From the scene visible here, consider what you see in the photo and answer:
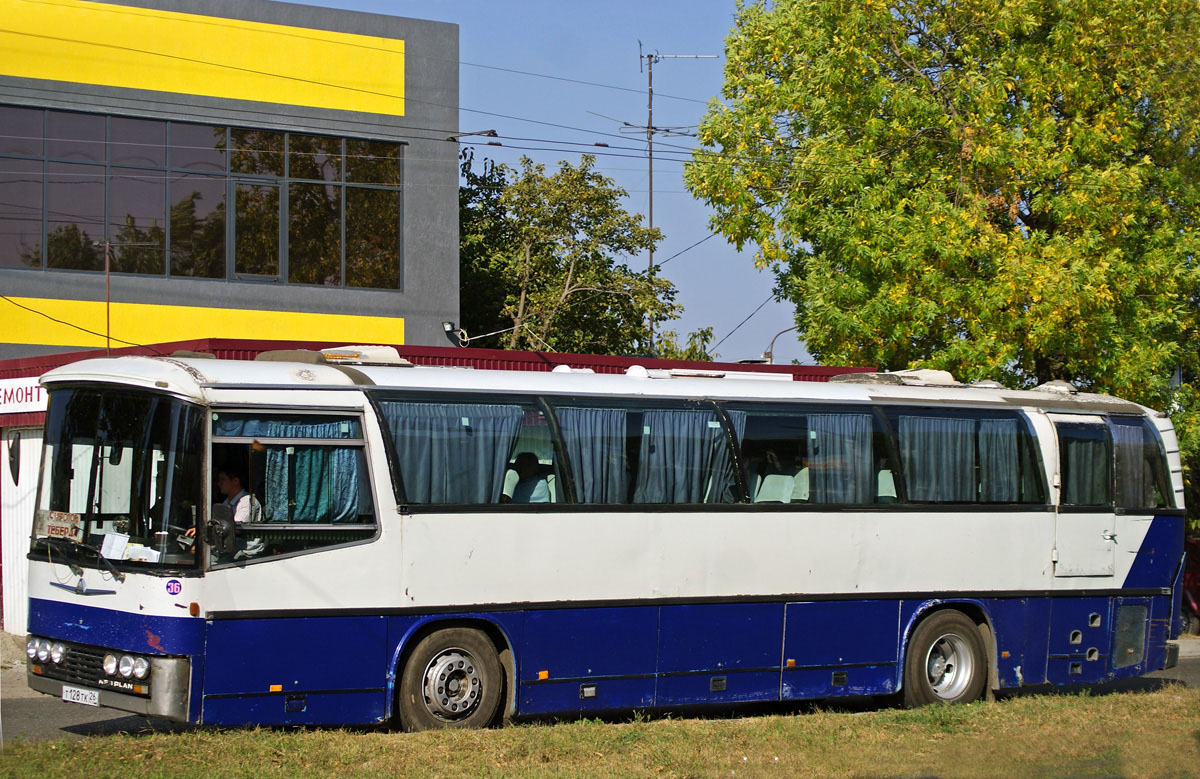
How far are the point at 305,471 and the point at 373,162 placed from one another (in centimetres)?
1687

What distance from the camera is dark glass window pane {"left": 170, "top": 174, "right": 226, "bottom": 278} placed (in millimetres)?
24203

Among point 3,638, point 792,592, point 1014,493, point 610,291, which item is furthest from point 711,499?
point 610,291

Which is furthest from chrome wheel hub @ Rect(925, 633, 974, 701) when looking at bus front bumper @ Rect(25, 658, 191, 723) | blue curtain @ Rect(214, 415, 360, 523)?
bus front bumper @ Rect(25, 658, 191, 723)

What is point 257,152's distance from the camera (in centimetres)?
2502

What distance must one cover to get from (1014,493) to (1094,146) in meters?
9.22

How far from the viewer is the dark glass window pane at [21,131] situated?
23.0 metres

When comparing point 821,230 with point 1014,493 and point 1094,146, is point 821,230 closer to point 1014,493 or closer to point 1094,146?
point 1094,146

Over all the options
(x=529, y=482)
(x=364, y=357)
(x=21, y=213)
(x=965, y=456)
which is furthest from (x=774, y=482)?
(x=21, y=213)

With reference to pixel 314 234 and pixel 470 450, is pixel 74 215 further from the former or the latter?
pixel 470 450

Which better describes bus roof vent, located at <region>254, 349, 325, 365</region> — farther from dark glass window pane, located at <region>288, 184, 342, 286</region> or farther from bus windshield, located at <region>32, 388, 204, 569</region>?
dark glass window pane, located at <region>288, 184, 342, 286</region>

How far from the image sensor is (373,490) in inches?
412

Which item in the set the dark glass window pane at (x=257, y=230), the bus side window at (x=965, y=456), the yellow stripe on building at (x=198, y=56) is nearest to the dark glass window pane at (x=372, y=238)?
the dark glass window pane at (x=257, y=230)

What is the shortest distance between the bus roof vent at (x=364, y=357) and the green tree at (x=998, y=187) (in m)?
11.0

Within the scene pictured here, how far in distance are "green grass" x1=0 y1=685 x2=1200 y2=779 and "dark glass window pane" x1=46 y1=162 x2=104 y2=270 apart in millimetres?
15554
